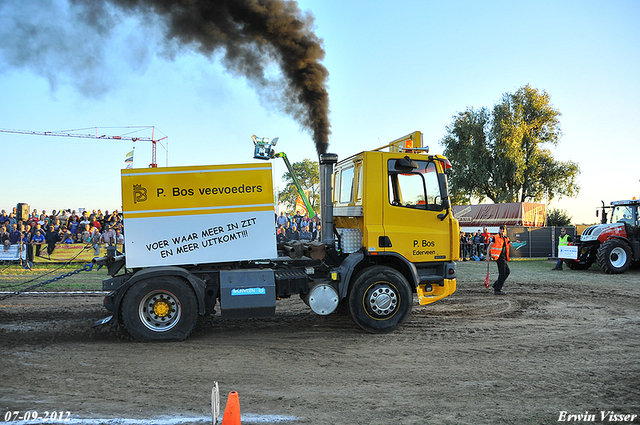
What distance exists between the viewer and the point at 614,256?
1644cm

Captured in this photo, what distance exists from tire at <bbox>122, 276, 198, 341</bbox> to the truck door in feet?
10.9

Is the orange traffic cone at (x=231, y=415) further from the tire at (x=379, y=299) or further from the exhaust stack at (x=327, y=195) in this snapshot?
the exhaust stack at (x=327, y=195)

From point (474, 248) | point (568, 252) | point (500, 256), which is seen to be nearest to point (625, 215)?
point (568, 252)

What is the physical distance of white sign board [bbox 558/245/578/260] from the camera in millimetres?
17222

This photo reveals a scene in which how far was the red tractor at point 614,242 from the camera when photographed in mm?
16250

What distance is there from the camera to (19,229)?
17.9 meters

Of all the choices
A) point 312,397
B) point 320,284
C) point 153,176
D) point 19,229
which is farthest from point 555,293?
point 19,229

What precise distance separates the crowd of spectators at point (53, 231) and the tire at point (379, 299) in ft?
38.8

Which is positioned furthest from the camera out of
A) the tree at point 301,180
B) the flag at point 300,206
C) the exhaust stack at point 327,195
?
the tree at point 301,180

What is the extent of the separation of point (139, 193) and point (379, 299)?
4.16 meters

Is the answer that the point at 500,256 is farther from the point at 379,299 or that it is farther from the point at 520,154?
the point at 520,154

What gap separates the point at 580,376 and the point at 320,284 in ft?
12.3

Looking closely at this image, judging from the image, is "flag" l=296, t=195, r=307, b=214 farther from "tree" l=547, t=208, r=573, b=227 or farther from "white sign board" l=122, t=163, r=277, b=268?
"tree" l=547, t=208, r=573, b=227

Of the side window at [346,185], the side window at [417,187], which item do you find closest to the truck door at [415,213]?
the side window at [417,187]
